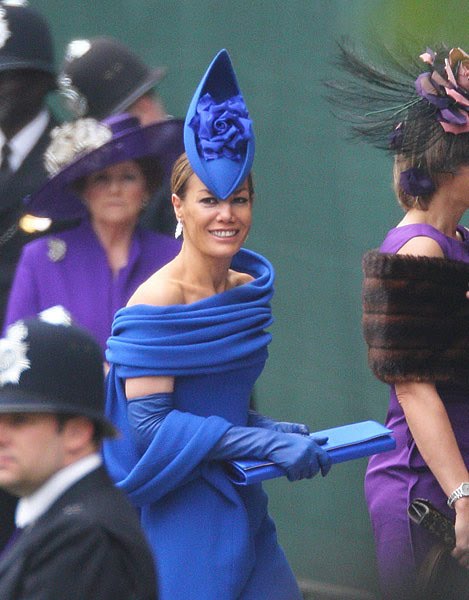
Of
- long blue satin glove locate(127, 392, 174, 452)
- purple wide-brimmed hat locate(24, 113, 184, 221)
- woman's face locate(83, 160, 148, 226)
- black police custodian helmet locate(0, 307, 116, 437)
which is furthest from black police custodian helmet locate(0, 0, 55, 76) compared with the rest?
black police custodian helmet locate(0, 307, 116, 437)

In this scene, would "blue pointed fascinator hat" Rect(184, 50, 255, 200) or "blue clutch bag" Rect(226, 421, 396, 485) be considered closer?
"blue clutch bag" Rect(226, 421, 396, 485)

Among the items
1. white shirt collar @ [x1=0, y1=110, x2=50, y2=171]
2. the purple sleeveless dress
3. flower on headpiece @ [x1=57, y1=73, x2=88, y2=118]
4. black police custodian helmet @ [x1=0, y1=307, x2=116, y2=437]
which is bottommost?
the purple sleeveless dress

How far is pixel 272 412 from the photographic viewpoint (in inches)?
246

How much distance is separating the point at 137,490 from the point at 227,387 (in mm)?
336

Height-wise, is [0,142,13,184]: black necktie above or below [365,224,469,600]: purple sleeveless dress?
above

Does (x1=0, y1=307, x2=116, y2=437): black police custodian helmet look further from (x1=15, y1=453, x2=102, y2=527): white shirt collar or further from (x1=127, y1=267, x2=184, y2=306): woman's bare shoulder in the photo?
(x1=127, y1=267, x2=184, y2=306): woman's bare shoulder

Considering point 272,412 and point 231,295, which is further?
point 272,412

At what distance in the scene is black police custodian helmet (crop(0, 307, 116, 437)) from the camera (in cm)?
261

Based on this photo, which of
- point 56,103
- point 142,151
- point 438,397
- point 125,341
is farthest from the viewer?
point 56,103

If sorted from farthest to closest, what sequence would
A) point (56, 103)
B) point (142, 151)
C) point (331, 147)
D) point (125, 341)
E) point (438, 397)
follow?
point (56, 103) → point (331, 147) → point (142, 151) → point (438, 397) → point (125, 341)

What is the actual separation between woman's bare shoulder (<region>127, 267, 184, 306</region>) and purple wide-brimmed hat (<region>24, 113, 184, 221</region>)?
74 centimetres

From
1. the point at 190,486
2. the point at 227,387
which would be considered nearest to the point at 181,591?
the point at 190,486

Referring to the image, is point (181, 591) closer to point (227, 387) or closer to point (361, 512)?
point (227, 387)

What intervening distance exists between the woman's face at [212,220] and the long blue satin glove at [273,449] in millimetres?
452
